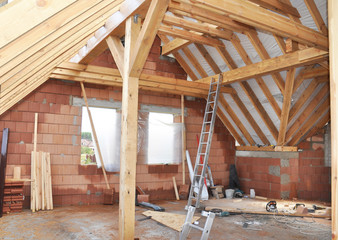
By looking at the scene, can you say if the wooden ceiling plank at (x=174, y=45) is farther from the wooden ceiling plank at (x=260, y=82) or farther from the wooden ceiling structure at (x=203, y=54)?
the wooden ceiling plank at (x=260, y=82)

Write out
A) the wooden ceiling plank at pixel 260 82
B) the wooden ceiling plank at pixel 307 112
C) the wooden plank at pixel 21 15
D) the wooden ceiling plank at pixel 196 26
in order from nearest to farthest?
the wooden plank at pixel 21 15
the wooden ceiling plank at pixel 196 26
the wooden ceiling plank at pixel 260 82
the wooden ceiling plank at pixel 307 112

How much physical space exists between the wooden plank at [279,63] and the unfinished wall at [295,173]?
2.90 meters

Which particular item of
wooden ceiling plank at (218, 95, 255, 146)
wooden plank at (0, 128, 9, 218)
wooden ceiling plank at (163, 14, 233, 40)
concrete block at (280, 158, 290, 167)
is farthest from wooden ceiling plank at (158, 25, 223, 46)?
wooden plank at (0, 128, 9, 218)

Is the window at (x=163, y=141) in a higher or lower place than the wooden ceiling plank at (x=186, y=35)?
lower

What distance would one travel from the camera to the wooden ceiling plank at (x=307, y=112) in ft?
21.2

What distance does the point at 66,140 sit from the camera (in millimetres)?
6574

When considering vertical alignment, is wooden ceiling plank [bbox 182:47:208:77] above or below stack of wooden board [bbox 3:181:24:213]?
above

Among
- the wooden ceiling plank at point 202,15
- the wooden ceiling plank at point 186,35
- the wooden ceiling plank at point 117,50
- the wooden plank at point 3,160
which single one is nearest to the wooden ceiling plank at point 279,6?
the wooden ceiling plank at point 202,15

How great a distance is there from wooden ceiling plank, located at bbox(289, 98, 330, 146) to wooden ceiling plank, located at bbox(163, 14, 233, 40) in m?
3.04

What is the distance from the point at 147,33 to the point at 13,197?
4578 mm

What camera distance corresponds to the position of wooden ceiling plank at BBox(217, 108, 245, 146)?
27.2 feet

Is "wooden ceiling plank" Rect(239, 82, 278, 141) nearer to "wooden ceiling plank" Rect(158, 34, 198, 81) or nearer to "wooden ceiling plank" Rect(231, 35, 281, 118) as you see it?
"wooden ceiling plank" Rect(231, 35, 281, 118)

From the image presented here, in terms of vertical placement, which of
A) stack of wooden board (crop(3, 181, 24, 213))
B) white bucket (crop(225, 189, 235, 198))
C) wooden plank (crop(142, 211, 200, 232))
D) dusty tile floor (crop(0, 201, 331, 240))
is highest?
stack of wooden board (crop(3, 181, 24, 213))

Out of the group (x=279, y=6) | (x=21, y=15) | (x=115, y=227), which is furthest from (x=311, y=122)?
(x=21, y=15)
